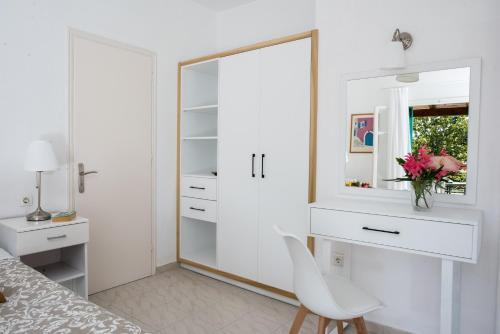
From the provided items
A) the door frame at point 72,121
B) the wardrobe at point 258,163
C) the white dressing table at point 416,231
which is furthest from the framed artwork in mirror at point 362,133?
the door frame at point 72,121

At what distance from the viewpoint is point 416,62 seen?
2064mm

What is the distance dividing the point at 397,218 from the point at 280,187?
1028 mm

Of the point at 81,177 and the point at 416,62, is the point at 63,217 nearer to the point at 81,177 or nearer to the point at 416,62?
the point at 81,177

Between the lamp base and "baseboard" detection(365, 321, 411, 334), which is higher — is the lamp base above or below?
above

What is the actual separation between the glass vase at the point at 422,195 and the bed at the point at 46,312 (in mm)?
1465

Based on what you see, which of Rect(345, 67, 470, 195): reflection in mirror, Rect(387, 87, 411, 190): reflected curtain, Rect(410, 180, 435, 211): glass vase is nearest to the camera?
Rect(410, 180, 435, 211): glass vase

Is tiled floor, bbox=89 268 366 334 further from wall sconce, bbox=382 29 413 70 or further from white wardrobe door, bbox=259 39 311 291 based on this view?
wall sconce, bbox=382 29 413 70

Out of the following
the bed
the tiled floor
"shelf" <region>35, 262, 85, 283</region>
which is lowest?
the tiled floor

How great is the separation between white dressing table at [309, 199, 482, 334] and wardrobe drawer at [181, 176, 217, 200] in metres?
1.25

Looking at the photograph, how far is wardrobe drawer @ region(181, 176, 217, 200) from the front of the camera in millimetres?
3107

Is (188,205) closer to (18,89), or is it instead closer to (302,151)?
(302,151)

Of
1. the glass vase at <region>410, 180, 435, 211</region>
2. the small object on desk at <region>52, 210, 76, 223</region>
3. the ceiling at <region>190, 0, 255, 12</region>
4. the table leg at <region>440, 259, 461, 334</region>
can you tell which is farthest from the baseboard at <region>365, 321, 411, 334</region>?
the ceiling at <region>190, 0, 255, 12</region>

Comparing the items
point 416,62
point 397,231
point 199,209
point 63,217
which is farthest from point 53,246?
point 416,62

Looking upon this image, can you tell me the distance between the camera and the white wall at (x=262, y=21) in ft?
10.5
